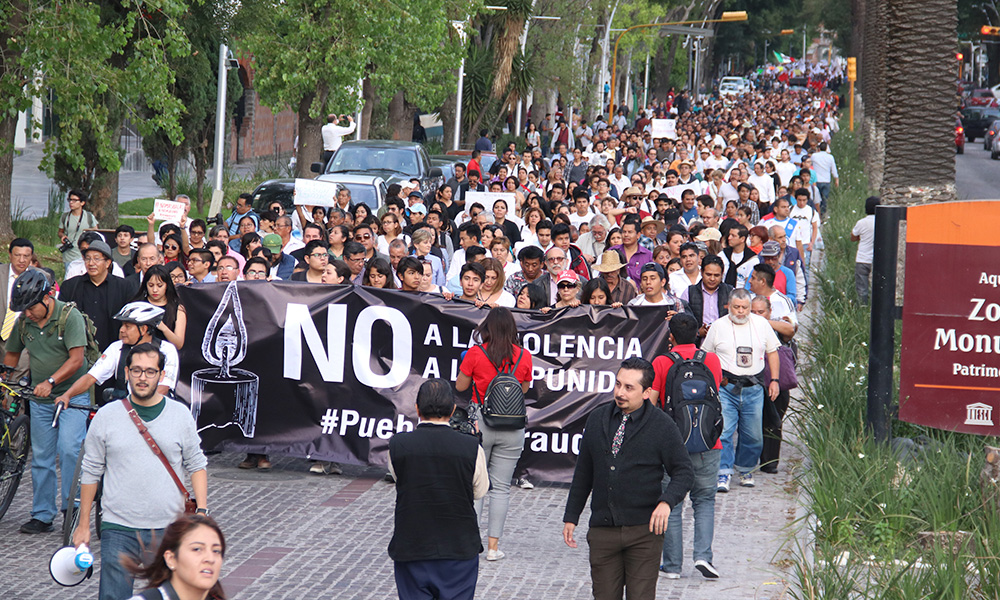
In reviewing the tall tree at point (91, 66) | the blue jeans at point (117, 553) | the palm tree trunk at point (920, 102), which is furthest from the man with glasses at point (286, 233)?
the blue jeans at point (117, 553)

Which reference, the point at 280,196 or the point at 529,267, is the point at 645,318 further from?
the point at 280,196

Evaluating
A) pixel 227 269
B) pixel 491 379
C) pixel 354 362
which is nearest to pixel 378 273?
pixel 354 362

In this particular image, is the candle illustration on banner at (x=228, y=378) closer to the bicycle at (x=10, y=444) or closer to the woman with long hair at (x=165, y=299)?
the woman with long hair at (x=165, y=299)

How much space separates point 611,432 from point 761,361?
3622 mm

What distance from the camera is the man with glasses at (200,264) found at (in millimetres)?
11289

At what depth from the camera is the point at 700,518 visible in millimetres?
8164

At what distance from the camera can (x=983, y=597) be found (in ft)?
22.5

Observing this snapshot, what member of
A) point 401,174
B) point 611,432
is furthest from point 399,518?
point 401,174

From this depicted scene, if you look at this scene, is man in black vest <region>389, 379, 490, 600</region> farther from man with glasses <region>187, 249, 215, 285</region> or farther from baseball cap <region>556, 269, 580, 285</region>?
man with glasses <region>187, 249, 215, 285</region>

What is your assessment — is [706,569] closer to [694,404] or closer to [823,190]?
[694,404]

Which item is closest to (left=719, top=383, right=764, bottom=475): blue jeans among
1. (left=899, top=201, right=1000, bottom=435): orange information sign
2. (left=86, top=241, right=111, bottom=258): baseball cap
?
(left=899, top=201, right=1000, bottom=435): orange information sign

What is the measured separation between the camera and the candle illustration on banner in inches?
413

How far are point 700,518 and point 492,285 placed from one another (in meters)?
3.01

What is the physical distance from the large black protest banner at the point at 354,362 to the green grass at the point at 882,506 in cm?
162
